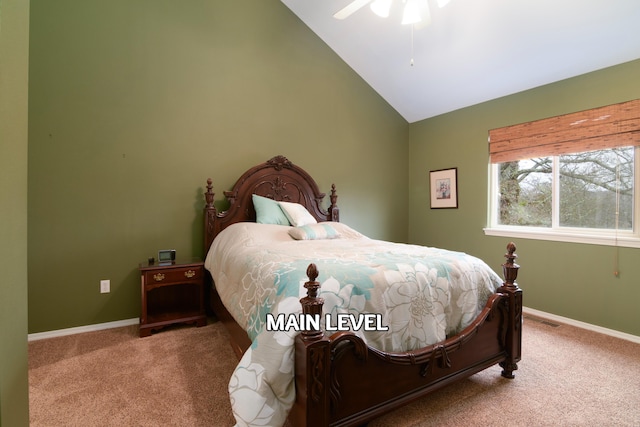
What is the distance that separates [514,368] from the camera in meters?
1.93

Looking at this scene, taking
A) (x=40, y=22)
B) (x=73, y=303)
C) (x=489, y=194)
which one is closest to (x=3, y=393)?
(x=73, y=303)

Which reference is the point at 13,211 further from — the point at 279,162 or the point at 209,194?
the point at 279,162

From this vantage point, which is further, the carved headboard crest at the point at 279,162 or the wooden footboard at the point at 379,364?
the carved headboard crest at the point at 279,162

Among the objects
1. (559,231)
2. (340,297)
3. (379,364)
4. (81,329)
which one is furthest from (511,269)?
(81,329)

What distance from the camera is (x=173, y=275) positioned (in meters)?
2.66

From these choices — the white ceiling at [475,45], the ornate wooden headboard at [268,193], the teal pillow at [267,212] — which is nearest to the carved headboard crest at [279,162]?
the ornate wooden headboard at [268,193]

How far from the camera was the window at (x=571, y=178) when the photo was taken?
8.79ft

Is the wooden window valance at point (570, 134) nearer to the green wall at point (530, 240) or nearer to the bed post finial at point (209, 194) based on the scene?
the green wall at point (530, 240)

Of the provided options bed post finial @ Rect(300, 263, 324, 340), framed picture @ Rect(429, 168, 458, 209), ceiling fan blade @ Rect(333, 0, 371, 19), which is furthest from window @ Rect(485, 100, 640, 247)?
bed post finial @ Rect(300, 263, 324, 340)

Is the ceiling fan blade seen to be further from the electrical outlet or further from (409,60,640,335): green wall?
the electrical outlet

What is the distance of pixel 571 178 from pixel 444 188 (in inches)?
53.4

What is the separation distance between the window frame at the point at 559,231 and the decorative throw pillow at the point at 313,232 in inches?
81.7

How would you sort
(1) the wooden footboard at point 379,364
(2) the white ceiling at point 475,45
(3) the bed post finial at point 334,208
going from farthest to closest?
1. (3) the bed post finial at point 334,208
2. (2) the white ceiling at point 475,45
3. (1) the wooden footboard at point 379,364

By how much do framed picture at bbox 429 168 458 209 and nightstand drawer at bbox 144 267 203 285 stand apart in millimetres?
3174
